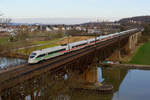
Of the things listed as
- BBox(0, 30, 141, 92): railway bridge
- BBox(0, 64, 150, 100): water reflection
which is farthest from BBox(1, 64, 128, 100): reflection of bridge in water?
BBox(0, 30, 141, 92): railway bridge

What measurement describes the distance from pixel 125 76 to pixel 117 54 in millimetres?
10523

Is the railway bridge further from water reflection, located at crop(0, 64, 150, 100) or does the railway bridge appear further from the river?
the river

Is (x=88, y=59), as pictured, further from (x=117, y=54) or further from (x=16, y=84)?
(x=117, y=54)

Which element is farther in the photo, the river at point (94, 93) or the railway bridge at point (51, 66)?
the railway bridge at point (51, 66)

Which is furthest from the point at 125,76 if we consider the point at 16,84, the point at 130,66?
Result: the point at 16,84

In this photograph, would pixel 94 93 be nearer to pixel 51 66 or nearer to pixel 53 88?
pixel 51 66

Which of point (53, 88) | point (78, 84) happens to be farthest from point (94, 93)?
point (53, 88)

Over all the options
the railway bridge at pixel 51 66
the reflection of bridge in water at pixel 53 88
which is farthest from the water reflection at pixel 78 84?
the railway bridge at pixel 51 66

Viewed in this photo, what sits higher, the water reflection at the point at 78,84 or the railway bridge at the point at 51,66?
the railway bridge at the point at 51,66

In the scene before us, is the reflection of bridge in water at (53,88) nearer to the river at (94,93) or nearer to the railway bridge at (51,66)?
the river at (94,93)

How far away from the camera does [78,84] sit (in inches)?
844

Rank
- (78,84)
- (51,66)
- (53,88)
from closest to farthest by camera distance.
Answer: (53,88) < (51,66) < (78,84)

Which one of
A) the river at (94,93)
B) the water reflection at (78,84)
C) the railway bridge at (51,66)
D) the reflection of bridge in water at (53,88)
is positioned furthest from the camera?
the railway bridge at (51,66)

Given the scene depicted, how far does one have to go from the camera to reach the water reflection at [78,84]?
1023 centimetres
